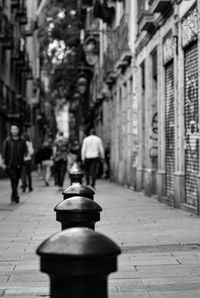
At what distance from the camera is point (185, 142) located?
13156 millimetres

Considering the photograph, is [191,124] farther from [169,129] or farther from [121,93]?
[121,93]

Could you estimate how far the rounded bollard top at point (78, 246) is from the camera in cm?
267

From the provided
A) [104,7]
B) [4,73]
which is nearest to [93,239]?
[104,7]

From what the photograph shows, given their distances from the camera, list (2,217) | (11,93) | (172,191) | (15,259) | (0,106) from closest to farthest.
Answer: (15,259) < (2,217) < (172,191) < (0,106) < (11,93)

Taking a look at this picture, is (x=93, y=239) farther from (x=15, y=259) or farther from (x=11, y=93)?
(x=11, y=93)

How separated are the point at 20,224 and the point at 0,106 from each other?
83.9ft

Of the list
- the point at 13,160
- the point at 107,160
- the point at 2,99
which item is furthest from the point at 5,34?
the point at 13,160

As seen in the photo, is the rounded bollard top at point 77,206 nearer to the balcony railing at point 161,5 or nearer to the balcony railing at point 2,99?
the balcony railing at point 161,5

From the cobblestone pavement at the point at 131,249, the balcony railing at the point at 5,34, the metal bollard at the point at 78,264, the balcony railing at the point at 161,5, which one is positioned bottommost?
the cobblestone pavement at the point at 131,249

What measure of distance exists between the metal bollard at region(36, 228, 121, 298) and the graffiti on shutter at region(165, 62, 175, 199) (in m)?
11.5

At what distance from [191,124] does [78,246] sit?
1015cm

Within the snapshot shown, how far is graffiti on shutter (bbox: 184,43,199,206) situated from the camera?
12273mm

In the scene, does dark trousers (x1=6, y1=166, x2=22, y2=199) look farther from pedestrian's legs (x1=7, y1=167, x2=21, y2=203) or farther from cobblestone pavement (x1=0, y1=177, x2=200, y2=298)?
cobblestone pavement (x1=0, y1=177, x2=200, y2=298)

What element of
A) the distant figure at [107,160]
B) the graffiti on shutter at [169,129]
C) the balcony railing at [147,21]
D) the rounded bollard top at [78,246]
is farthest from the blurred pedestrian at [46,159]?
the rounded bollard top at [78,246]
